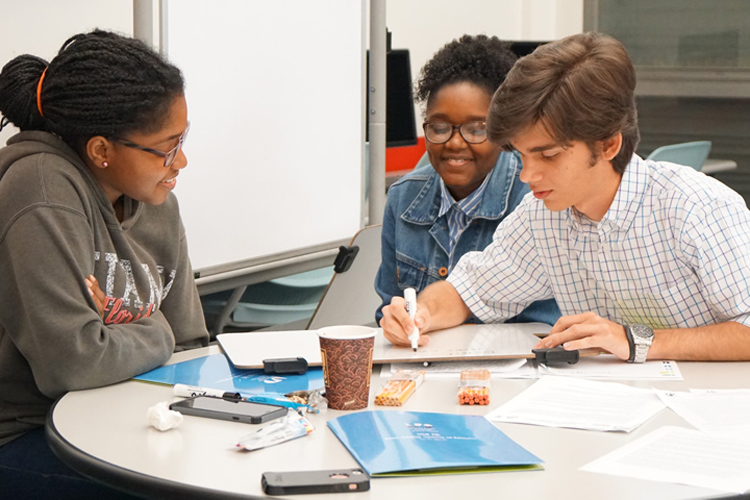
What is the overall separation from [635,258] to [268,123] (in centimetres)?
137

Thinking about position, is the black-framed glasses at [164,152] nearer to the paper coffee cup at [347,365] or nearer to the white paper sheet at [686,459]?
the paper coffee cup at [347,365]

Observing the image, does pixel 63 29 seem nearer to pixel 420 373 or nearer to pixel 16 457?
pixel 16 457

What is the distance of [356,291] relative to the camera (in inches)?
108

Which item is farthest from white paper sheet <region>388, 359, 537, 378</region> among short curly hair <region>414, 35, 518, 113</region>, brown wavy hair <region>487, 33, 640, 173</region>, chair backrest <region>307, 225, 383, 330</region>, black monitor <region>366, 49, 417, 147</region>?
black monitor <region>366, 49, 417, 147</region>

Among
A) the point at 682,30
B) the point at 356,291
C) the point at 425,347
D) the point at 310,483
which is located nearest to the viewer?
the point at 310,483

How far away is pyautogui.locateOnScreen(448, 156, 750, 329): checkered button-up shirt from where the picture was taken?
58.2 inches

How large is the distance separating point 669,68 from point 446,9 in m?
1.57

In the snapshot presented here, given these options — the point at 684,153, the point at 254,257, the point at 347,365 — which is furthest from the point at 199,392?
the point at 684,153

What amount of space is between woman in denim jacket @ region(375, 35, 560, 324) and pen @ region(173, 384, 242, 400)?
2.80 feet

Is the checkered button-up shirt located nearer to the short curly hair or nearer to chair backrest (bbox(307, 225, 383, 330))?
the short curly hair

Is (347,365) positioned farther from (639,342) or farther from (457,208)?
(457,208)

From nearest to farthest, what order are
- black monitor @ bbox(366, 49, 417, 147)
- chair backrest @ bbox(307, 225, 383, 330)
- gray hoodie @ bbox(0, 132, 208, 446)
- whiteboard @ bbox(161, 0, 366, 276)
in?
gray hoodie @ bbox(0, 132, 208, 446) → whiteboard @ bbox(161, 0, 366, 276) → chair backrest @ bbox(307, 225, 383, 330) → black monitor @ bbox(366, 49, 417, 147)

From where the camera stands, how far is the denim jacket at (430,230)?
2.02m

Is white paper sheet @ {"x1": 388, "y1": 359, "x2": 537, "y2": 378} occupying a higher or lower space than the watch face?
lower
